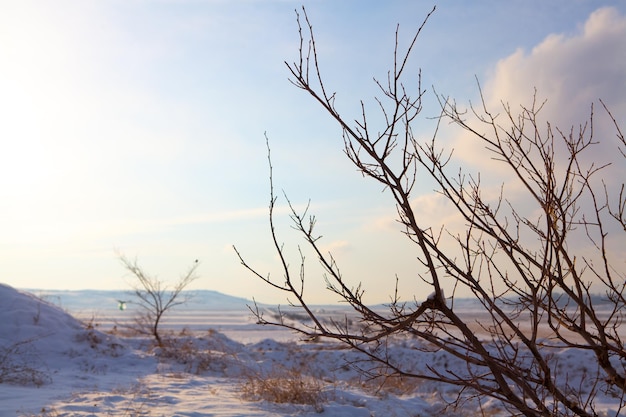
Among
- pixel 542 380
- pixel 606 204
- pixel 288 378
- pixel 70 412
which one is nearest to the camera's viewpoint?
pixel 542 380

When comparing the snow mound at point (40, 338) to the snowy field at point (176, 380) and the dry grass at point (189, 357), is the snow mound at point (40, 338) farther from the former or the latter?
the dry grass at point (189, 357)

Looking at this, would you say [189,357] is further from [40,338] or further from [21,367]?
[21,367]

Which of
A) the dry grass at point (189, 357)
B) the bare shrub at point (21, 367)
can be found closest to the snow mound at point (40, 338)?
the bare shrub at point (21, 367)

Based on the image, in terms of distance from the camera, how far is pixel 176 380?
980cm

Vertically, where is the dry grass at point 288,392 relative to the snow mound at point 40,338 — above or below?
below

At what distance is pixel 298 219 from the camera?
7.10 ft

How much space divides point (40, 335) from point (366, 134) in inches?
500

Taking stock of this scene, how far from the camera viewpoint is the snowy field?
696 centimetres

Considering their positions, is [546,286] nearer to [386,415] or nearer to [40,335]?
[386,415]

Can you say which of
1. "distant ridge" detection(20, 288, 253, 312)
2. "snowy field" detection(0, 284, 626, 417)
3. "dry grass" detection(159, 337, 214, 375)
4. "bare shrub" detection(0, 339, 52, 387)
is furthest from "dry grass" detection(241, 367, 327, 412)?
"distant ridge" detection(20, 288, 253, 312)

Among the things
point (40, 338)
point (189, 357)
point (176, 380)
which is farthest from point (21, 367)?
point (189, 357)

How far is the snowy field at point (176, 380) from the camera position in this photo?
22.9 feet

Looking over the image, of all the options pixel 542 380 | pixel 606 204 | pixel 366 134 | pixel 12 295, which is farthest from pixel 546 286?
pixel 12 295

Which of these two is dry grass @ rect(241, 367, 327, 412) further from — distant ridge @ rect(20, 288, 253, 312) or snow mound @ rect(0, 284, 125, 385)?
distant ridge @ rect(20, 288, 253, 312)
